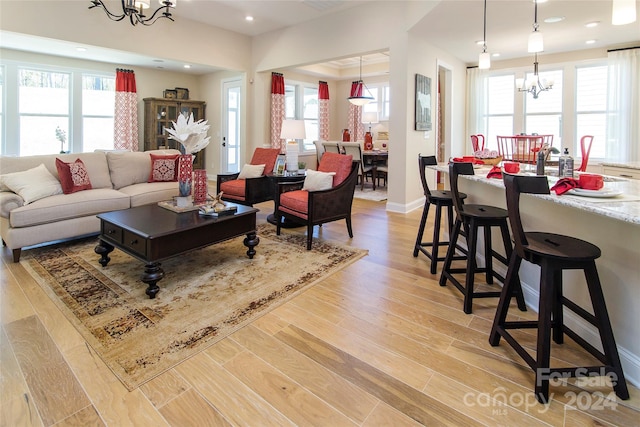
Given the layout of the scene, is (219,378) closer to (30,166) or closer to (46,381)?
(46,381)

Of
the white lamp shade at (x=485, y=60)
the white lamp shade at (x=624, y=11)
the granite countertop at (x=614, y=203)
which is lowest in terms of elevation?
the granite countertop at (x=614, y=203)

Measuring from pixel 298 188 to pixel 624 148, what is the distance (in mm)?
6043

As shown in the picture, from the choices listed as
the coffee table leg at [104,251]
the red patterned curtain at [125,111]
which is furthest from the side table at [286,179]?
the red patterned curtain at [125,111]

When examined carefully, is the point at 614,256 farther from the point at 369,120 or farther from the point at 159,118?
the point at 159,118

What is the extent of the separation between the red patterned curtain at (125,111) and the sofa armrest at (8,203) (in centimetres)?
475

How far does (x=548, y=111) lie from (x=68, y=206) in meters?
8.24

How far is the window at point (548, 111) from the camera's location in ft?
22.9

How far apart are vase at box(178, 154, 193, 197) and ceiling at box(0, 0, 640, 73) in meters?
3.43

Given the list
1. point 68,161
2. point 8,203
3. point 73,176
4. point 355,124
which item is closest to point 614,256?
point 8,203

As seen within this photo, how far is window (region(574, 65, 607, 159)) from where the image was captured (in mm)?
6574

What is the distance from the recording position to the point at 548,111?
280 inches

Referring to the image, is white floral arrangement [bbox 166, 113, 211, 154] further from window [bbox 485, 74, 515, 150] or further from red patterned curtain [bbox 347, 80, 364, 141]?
red patterned curtain [bbox 347, 80, 364, 141]

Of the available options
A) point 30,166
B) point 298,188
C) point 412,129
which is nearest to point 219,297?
point 298,188

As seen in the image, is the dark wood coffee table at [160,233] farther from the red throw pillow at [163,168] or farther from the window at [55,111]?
the window at [55,111]
